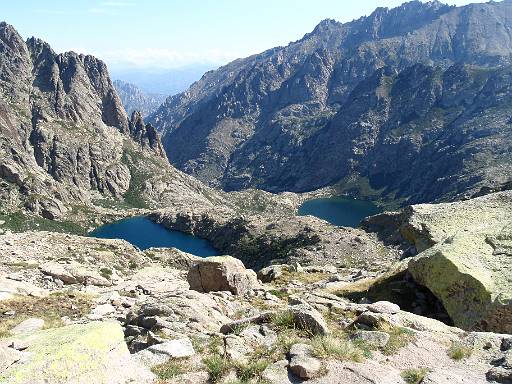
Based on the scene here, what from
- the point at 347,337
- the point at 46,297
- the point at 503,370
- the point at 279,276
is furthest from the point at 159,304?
the point at 279,276

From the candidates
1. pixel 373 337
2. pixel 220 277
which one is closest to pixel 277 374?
pixel 373 337

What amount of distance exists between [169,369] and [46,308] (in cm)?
1378

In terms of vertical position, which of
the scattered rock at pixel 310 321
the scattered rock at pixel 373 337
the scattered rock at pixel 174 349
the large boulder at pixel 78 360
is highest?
the large boulder at pixel 78 360

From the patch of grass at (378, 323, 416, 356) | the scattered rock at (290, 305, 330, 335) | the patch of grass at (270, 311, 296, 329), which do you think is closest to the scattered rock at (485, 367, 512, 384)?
the patch of grass at (378, 323, 416, 356)

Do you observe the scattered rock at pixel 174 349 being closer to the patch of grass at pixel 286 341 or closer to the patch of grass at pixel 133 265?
the patch of grass at pixel 286 341

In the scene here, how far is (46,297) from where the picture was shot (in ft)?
88.6

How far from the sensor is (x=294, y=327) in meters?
16.0

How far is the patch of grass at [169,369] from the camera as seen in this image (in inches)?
503

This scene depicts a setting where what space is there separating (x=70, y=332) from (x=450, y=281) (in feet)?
59.2

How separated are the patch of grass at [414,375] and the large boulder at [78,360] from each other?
6.96m

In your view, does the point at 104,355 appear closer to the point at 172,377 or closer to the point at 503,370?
the point at 172,377

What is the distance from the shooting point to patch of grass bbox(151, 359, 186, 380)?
41.9 feet

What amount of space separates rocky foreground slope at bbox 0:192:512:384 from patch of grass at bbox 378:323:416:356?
0.14 feet

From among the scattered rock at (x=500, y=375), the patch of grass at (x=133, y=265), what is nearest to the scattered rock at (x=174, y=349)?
the scattered rock at (x=500, y=375)
